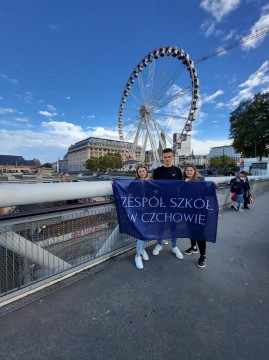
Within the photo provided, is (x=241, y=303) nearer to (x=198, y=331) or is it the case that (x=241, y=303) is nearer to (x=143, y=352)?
(x=198, y=331)

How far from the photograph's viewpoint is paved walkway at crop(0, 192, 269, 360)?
5.33 ft

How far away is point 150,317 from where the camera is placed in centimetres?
197

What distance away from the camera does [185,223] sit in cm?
316

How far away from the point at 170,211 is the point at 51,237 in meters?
1.79

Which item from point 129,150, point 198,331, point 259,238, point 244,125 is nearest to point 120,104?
point 129,150

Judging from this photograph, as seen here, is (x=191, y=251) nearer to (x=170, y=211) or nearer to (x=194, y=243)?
(x=194, y=243)

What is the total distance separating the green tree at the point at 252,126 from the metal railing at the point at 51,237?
3397 centimetres

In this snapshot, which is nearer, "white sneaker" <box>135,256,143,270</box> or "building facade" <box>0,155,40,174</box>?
"white sneaker" <box>135,256,143,270</box>

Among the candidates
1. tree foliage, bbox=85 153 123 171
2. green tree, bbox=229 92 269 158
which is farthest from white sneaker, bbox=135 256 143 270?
tree foliage, bbox=85 153 123 171

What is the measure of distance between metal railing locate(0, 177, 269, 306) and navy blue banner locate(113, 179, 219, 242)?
354 mm

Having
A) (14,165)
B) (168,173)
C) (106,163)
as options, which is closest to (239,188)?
(168,173)

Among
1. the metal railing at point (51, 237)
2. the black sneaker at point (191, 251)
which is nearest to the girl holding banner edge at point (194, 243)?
the black sneaker at point (191, 251)

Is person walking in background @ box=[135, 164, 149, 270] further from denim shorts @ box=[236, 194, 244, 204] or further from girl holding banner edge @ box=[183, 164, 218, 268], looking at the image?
denim shorts @ box=[236, 194, 244, 204]

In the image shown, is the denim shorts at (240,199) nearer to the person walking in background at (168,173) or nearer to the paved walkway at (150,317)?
the paved walkway at (150,317)
